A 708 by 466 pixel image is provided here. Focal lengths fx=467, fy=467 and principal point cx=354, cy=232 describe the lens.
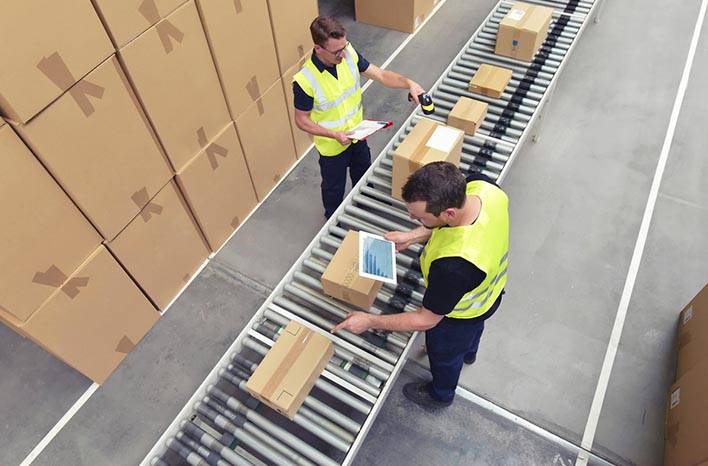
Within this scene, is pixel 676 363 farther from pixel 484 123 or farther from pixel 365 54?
pixel 365 54

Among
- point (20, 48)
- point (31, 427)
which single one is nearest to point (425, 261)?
point (20, 48)

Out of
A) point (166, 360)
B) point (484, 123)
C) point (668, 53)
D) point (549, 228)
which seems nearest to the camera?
point (166, 360)

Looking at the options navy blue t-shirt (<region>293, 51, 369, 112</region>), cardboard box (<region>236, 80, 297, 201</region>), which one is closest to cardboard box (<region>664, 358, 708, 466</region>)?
navy blue t-shirt (<region>293, 51, 369, 112</region>)

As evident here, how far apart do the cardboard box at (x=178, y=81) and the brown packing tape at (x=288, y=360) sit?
1.75 m

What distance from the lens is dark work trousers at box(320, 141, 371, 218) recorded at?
390 centimetres

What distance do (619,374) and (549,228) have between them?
1.43 metres

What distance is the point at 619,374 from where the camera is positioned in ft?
11.7

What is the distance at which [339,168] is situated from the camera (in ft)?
12.9

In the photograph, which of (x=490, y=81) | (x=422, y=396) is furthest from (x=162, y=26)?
(x=422, y=396)

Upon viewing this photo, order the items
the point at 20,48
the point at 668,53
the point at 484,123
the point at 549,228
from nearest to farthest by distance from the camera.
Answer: the point at 20,48 < the point at 484,123 < the point at 549,228 < the point at 668,53

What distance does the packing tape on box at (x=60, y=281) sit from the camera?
2897mm

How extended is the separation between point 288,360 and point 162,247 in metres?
1.73

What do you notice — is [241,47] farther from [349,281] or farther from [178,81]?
[349,281]

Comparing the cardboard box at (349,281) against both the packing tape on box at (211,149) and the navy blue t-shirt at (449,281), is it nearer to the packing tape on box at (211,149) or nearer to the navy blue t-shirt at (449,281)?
the navy blue t-shirt at (449,281)
